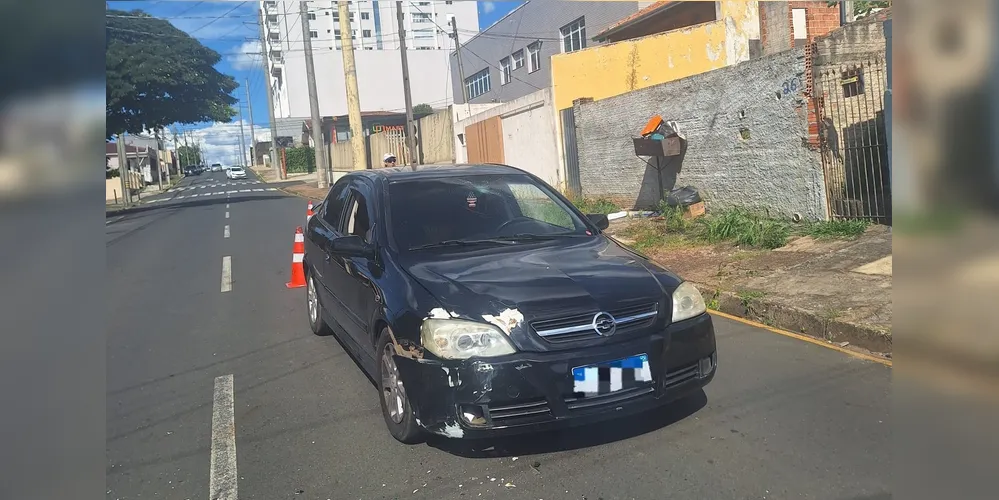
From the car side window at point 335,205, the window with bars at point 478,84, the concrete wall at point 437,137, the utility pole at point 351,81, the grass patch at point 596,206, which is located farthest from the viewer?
A: the window with bars at point 478,84

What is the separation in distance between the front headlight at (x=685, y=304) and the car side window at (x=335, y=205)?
2968 mm

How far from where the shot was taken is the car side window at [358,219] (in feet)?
16.1

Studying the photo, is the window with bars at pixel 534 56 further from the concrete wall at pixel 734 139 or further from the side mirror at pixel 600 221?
the side mirror at pixel 600 221

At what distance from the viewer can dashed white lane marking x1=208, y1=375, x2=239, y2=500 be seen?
348 cm

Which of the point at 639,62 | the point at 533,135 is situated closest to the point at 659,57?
the point at 639,62

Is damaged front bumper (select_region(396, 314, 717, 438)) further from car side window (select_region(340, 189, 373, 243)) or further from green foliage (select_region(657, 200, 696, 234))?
green foliage (select_region(657, 200, 696, 234))

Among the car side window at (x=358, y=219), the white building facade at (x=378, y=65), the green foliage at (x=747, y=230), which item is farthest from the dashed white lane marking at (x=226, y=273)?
the white building facade at (x=378, y=65)

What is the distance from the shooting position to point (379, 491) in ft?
11.1

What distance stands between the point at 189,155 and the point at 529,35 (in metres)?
103

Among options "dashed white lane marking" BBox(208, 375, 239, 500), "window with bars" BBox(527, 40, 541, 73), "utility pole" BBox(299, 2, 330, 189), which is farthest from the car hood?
"window with bars" BBox(527, 40, 541, 73)

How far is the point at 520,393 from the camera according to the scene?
11.0 ft

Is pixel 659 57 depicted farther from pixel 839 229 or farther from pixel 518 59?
pixel 518 59

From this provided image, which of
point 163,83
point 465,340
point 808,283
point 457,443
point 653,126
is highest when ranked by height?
point 163,83
